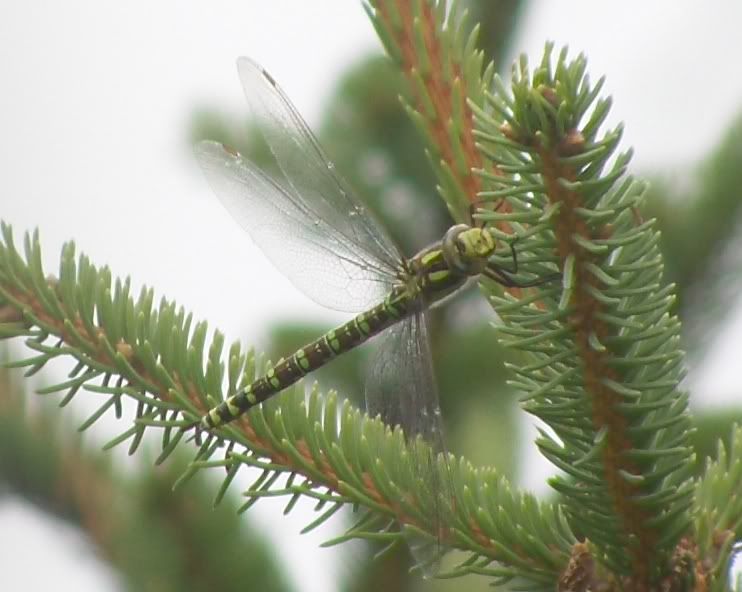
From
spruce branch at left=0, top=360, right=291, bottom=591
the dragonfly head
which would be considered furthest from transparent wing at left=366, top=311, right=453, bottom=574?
spruce branch at left=0, top=360, right=291, bottom=591

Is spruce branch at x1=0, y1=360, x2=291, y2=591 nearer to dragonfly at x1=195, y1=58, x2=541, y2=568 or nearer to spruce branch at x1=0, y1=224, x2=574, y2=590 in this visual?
dragonfly at x1=195, y1=58, x2=541, y2=568

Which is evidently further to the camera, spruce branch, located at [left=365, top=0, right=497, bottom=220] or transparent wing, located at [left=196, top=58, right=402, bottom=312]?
transparent wing, located at [left=196, top=58, right=402, bottom=312]

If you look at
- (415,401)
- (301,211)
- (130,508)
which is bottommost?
(130,508)

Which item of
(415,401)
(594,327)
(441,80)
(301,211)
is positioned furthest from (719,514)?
(301,211)

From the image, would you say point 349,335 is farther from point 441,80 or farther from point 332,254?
point 441,80

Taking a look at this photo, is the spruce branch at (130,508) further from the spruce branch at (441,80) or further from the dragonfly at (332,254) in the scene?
Result: the spruce branch at (441,80)

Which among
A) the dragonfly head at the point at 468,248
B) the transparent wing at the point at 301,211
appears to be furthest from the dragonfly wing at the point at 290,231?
the dragonfly head at the point at 468,248
